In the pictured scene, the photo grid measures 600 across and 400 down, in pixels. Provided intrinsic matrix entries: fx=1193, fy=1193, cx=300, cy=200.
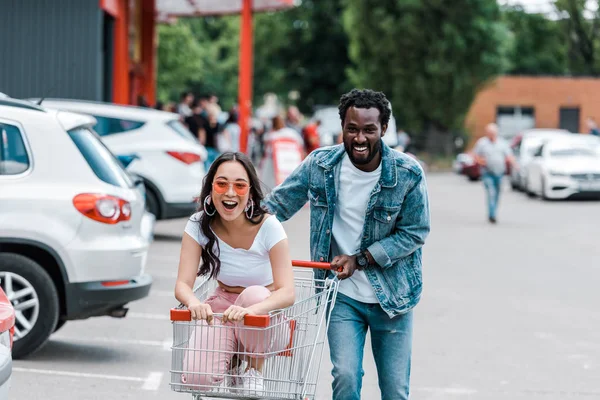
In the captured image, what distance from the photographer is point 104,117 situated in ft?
49.0

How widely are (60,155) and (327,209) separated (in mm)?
3466

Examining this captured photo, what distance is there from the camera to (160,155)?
15.5m

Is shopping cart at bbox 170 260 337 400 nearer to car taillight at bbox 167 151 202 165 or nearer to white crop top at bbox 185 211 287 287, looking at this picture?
white crop top at bbox 185 211 287 287

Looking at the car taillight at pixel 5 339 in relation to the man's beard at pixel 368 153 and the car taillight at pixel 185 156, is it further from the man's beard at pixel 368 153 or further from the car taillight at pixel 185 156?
the car taillight at pixel 185 156

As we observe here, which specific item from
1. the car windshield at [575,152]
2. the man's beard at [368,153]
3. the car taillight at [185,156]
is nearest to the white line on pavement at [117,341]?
the man's beard at [368,153]

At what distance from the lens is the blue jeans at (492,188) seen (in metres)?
20.6

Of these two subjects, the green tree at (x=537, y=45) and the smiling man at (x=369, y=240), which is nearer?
the smiling man at (x=369, y=240)

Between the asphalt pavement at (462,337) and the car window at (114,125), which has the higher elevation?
the car window at (114,125)

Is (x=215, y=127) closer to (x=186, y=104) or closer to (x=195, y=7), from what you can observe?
(x=186, y=104)

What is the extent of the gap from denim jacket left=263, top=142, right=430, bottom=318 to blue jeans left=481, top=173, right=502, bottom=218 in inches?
620

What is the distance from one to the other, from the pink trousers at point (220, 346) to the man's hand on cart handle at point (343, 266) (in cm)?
55

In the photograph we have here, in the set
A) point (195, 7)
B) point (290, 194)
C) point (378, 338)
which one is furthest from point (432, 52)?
point (378, 338)

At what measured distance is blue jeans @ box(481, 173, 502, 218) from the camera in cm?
2061

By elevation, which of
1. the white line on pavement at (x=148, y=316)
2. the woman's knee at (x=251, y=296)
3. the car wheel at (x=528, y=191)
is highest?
the woman's knee at (x=251, y=296)
